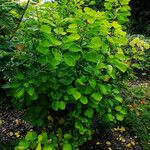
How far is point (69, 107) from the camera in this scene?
3559mm

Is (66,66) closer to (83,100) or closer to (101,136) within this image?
(83,100)

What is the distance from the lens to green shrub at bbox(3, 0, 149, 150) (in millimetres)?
2898

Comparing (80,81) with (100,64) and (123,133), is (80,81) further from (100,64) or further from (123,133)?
(123,133)

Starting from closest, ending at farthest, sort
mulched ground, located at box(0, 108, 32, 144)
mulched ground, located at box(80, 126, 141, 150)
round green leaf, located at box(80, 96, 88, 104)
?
round green leaf, located at box(80, 96, 88, 104) → mulched ground, located at box(80, 126, 141, 150) → mulched ground, located at box(0, 108, 32, 144)

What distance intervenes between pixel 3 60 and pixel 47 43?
0.68 meters

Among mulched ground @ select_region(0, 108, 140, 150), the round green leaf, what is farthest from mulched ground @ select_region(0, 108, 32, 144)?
the round green leaf

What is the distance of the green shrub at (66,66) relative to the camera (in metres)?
2.90

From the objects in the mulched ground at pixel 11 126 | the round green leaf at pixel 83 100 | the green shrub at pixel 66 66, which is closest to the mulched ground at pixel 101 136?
the mulched ground at pixel 11 126

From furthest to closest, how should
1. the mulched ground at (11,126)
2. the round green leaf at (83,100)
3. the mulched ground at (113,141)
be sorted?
the mulched ground at (11,126) → the mulched ground at (113,141) → the round green leaf at (83,100)

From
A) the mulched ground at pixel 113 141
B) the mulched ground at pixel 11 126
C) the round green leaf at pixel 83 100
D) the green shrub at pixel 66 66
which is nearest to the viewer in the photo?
the green shrub at pixel 66 66

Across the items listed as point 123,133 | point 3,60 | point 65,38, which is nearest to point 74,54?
point 65,38

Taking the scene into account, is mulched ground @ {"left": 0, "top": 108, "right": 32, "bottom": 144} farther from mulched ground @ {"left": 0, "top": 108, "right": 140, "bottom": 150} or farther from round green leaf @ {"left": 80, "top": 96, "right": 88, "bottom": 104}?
round green leaf @ {"left": 80, "top": 96, "right": 88, "bottom": 104}

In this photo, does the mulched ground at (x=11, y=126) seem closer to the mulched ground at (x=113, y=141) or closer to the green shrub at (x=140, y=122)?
the mulched ground at (x=113, y=141)

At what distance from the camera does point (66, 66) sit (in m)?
3.05
